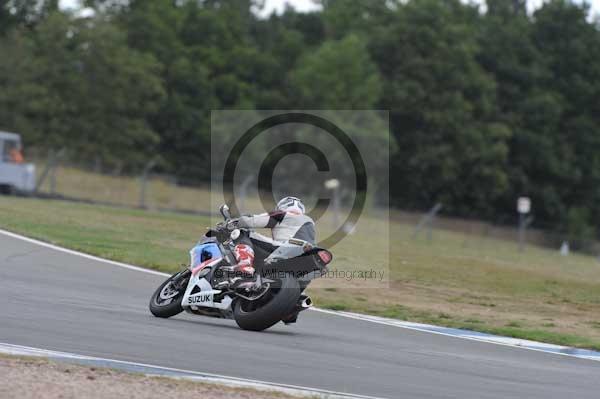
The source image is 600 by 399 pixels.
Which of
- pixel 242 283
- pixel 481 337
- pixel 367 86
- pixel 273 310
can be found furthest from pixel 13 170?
pixel 367 86

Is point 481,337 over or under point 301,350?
under

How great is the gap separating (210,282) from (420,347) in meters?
2.25

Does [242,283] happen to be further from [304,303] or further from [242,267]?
[304,303]

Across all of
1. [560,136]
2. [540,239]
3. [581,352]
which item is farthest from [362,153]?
[581,352]

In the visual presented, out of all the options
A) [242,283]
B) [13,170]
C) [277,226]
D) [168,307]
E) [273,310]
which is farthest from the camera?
[13,170]

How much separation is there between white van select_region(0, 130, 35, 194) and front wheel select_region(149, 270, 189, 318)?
2535cm

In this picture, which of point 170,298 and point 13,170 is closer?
point 170,298

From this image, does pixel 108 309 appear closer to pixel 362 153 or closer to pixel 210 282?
pixel 210 282

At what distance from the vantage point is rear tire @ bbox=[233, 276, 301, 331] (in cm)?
1098

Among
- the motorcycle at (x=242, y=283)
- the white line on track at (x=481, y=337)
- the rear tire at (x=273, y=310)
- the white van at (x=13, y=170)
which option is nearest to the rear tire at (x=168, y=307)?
the motorcycle at (x=242, y=283)

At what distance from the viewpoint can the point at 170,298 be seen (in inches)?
466

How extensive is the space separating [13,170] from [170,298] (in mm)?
25863

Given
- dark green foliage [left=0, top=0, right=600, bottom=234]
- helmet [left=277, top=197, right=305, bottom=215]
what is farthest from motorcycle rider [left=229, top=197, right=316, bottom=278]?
dark green foliage [left=0, top=0, right=600, bottom=234]

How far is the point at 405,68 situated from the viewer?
229 feet
